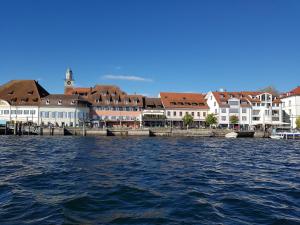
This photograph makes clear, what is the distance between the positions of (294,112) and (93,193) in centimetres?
7870

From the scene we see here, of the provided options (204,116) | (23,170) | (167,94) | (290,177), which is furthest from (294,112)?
(23,170)

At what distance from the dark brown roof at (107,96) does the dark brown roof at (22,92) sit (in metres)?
8.71

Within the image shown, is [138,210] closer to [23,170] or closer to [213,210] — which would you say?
[213,210]

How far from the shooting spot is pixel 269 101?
7981 cm

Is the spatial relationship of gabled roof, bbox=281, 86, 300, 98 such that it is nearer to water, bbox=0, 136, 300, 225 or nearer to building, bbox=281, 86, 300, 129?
building, bbox=281, 86, 300, 129

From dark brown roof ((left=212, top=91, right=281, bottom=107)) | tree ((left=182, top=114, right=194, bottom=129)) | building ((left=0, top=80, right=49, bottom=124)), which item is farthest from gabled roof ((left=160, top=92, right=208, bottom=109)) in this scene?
building ((left=0, top=80, right=49, bottom=124))

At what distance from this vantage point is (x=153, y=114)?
77000 mm

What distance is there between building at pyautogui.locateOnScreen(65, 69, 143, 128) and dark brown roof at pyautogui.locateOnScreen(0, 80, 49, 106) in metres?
8.89

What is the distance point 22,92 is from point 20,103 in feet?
13.7

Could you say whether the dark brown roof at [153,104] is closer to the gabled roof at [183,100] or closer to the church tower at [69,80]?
the gabled roof at [183,100]

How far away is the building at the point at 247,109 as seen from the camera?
256ft

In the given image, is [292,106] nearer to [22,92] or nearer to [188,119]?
[188,119]

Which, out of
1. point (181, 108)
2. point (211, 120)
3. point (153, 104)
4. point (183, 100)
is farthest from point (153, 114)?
point (211, 120)

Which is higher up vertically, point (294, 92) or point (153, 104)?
point (294, 92)
